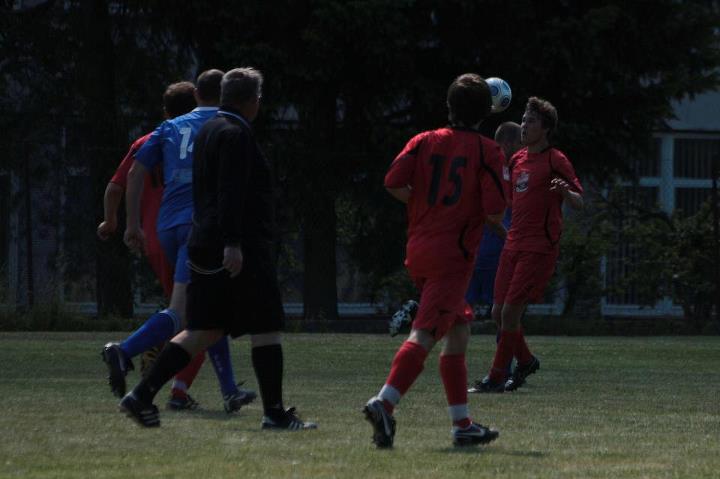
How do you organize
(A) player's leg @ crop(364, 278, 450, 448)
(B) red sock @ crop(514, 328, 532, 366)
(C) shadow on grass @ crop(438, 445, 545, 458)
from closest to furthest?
(C) shadow on grass @ crop(438, 445, 545, 458) < (A) player's leg @ crop(364, 278, 450, 448) < (B) red sock @ crop(514, 328, 532, 366)

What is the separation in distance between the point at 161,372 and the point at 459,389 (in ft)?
4.39

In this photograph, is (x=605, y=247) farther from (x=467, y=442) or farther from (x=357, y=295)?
(x=467, y=442)

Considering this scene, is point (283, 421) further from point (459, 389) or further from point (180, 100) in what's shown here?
point (180, 100)

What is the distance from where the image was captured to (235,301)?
7.62 m

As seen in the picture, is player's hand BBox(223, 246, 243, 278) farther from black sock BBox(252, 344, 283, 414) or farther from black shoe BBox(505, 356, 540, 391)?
black shoe BBox(505, 356, 540, 391)

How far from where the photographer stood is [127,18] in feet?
75.1

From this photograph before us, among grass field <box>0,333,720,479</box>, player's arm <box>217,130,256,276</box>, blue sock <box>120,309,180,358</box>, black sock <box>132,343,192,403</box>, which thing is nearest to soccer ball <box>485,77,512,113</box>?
grass field <box>0,333,720,479</box>

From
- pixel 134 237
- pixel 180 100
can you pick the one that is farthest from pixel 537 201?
pixel 134 237

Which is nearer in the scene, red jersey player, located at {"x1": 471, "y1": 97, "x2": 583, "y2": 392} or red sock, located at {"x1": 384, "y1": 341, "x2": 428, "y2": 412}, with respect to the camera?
red sock, located at {"x1": 384, "y1": 341, "x2": 428, "y2": 412}

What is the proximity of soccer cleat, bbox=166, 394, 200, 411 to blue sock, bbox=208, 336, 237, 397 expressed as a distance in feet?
0.75

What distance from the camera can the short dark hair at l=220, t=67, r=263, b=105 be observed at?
7.77 m

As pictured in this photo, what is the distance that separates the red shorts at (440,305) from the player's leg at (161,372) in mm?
983

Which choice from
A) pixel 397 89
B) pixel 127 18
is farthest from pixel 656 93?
pixel 127 18

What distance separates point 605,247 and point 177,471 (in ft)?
55.9
